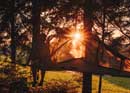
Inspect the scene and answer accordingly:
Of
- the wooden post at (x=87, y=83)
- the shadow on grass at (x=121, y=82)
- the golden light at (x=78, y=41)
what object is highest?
the golden light at (x=78, y=41)

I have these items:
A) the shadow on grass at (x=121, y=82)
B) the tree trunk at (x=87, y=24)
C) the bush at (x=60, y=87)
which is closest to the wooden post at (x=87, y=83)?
the tree trunk at (x=87, y=24)

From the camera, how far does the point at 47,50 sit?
14.6 meters

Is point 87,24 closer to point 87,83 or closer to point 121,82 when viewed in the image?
point 87,83

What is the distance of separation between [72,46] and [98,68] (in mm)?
1711

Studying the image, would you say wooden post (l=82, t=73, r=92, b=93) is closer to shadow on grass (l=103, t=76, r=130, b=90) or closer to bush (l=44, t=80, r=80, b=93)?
bush (l=44, t=80, r=80, b=93)

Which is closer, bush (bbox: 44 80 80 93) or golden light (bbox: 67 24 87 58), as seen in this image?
bush (bbox: 44 80 80 93)

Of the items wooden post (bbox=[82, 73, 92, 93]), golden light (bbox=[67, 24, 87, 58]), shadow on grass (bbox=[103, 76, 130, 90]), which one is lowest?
shadow on grass (bbox=[103, 76, 130, 90])

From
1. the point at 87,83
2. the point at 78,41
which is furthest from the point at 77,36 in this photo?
the point at 87,83

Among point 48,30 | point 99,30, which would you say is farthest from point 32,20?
point 99,30

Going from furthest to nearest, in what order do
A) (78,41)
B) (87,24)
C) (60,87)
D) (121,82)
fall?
(121,82)
(78,41)
(87,24)
(60,87)

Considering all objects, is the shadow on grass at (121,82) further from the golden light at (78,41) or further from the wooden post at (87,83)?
the golden light at (78,41)

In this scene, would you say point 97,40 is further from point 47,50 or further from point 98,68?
point 47,50

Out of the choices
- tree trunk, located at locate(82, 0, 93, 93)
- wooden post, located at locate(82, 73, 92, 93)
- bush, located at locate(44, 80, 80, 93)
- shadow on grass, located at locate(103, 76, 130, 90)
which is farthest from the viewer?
shadow on grass, located at locate(103, 76, 130, 90)

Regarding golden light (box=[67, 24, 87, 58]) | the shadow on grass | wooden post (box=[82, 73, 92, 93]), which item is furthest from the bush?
the shadow on grass
